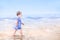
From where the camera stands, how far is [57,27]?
1373mm

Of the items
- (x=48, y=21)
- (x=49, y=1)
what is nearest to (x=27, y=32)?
(x=48, y=21)

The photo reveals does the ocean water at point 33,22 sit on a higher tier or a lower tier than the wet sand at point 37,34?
higher

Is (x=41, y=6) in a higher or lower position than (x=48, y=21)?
higher

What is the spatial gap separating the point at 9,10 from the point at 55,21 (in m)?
0.53

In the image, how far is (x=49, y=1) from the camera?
4.63ft

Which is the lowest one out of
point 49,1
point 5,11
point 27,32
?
point 27,32

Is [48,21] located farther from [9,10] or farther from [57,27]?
[9,10]

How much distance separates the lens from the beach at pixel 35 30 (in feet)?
4.46

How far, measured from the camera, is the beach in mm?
1359

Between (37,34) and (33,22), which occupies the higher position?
(33,22)

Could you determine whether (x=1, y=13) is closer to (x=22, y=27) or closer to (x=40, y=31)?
(x=22, y=27)

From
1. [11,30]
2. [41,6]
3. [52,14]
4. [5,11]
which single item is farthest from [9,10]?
[52,14]

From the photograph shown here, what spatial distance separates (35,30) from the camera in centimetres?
138

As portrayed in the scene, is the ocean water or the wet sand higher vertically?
the ocean water
